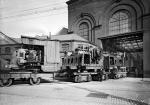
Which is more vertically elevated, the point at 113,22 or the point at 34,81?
the point at 113,22

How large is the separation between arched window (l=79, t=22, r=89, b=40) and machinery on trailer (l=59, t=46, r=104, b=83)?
15935 millimetres

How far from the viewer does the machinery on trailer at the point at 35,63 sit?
12.6 meters

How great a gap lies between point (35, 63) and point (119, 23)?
2076 cm

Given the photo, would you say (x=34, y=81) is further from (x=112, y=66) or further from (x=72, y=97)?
(x=112, y=66)

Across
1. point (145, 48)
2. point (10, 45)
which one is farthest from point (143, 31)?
point (10, 45)

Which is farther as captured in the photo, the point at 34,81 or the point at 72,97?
the point at 34,81

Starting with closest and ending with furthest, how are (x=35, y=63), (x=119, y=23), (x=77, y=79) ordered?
1. (x=35, y=63)
2. (x=77, y=79)
3. (x=119, y=23)

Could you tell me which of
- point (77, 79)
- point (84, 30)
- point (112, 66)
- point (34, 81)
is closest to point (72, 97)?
point (34, 81)

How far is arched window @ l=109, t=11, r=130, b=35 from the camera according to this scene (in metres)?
27.3

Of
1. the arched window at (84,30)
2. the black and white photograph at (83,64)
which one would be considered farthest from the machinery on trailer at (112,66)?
the arched window at (84,30)

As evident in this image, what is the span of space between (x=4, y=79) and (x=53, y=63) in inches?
171

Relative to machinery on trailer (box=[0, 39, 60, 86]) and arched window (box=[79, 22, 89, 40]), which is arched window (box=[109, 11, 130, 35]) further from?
machinery on trailer (box=[0, 39, 60, 86])

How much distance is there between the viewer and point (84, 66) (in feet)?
50.8

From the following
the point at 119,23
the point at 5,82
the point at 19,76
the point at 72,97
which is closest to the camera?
the point at 72,97
